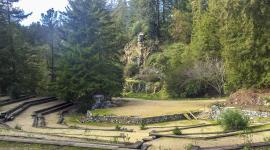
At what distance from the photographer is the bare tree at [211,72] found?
46719 millimetres

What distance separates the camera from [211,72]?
47000mm

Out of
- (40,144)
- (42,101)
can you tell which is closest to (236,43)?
(42,101)

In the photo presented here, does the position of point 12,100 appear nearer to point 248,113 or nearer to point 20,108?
point 20,108

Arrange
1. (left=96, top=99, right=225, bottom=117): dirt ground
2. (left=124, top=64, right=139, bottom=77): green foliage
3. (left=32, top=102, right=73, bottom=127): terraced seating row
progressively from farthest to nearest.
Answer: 1. (left=124, top=64, right=139, bottom=77): green foliage
2. (left=96, top=99, right=225, bottom=117): dirt ground
3. (left=32, top=102, right=73, bottom=127): terraced seating row

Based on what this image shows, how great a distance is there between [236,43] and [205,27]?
15885mm

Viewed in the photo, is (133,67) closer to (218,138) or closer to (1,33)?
(1,33)

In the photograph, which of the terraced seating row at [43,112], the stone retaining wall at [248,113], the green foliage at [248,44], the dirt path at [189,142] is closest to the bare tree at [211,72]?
the green foliage at [248,44]

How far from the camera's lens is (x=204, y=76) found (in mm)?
47219

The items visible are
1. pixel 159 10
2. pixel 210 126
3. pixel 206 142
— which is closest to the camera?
pixel 206 142

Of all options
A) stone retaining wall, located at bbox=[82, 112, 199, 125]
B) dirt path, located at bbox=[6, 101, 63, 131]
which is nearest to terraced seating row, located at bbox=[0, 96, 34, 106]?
dirt path, located at bbox=[6, 101, 63, 131]

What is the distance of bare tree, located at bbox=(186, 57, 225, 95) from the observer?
46.7 m

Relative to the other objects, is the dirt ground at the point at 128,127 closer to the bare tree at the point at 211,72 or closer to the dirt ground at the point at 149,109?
the dirt ground at the point at 149,109

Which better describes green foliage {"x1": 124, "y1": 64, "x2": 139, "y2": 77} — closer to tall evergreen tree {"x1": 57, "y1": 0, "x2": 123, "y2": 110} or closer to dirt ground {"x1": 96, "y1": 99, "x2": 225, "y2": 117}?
tall evergreen tree {"x1": 57, "y1": 0, "x2": 123, "y2": 110}

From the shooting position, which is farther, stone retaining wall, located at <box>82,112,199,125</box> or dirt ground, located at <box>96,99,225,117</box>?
dirt ground, located at <box>96,99,225,117</box>
